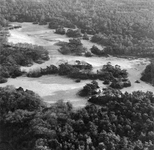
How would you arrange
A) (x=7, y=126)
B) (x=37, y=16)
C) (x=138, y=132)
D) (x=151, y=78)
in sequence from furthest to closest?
(x=37, y=16) → (x=151, y=78) → (x=7, y=126) → (x=138, y=132)

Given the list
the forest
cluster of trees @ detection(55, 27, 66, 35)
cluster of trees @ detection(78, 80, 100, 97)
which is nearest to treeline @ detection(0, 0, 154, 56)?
the forest

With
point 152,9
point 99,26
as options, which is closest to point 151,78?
point 99,26

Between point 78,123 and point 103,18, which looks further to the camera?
point 103,18

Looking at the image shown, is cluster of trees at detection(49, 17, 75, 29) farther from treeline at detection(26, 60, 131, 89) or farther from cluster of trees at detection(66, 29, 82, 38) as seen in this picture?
treeline at detection(26, 60, 131, 89)

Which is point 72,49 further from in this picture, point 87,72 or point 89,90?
point 89,90

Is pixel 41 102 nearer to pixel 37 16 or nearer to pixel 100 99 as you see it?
pixel 100 99

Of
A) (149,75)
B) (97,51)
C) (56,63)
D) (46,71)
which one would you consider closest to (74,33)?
(97,51)

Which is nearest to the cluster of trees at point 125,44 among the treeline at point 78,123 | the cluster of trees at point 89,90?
the cluster of trees at point 89,90
